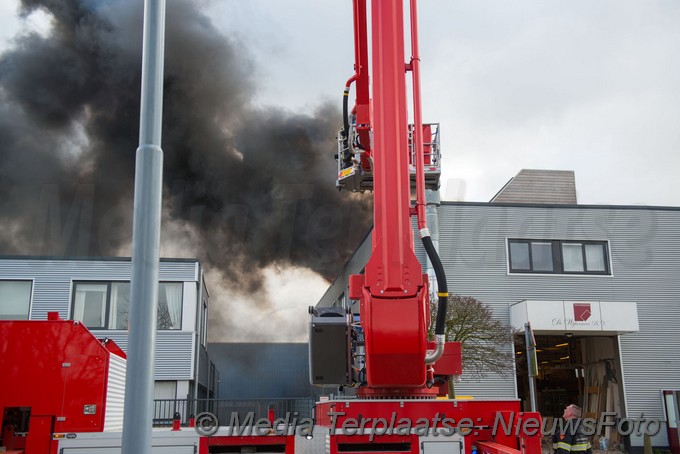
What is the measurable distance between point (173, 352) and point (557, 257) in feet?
47.0

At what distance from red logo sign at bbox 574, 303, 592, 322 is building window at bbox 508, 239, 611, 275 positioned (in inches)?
77.5

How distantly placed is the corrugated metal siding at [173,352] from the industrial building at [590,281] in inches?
361

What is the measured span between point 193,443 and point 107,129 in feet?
87.5

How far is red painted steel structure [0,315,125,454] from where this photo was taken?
8211mm

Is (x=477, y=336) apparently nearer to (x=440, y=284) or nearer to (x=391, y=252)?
(x=440, y=284)

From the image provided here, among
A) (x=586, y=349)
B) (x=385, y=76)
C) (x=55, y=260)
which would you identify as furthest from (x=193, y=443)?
(x=586, y=349)

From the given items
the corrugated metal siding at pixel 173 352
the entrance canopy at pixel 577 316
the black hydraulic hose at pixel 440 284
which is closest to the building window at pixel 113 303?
the corrugated metal siding at pixel 173 352

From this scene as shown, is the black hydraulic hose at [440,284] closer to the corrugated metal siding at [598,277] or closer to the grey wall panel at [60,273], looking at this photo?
the corrugated metal siding at [598,277]

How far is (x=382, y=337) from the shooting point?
711 cm

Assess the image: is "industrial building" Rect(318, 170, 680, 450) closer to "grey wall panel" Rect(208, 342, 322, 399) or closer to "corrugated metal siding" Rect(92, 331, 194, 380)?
"corrugated metal siding" Rect(92, 331, 194, 380)

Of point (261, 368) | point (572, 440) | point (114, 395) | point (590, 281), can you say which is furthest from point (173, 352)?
point (261, 368)

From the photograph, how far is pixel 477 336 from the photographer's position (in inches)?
Answer: 834

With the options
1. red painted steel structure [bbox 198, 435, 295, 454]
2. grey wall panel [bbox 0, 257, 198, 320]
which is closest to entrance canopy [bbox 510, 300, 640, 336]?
grey wall panel [bbox 0, 257, 198, 320]

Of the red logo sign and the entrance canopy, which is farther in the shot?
the red logo sign
